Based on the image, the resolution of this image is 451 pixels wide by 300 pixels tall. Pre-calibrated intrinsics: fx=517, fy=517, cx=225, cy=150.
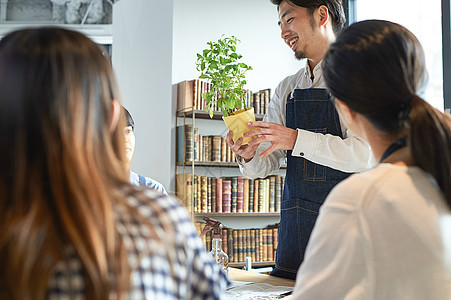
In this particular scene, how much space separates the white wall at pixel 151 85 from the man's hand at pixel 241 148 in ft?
7.42

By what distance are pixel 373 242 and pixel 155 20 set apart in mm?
3828

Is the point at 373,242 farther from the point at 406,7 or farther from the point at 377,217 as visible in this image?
the point at 406,7

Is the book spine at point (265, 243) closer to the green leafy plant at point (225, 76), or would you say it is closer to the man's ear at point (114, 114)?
the green leafy plant at point (225, 76)

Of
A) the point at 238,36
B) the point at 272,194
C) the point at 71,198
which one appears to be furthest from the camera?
the point at 238,36

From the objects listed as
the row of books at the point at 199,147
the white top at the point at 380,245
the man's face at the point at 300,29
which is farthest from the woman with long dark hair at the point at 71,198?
the row of books at the point at 199,147

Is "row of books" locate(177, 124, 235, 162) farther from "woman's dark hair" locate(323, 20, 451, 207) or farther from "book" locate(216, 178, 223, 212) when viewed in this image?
"woman's dark hair" locate(323, 20, 451, 207)

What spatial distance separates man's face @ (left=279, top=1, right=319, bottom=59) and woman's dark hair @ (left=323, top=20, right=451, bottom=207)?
1.17 m

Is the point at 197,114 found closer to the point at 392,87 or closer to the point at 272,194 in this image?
the point at 272,194

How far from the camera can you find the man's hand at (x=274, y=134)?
1.91 metres

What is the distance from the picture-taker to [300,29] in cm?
220

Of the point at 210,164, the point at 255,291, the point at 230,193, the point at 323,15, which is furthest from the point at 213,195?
the point at 255,291

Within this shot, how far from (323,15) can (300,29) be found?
116mm

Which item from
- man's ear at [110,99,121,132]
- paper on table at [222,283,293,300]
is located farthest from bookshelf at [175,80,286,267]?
man's ear at [110,99,121,132]

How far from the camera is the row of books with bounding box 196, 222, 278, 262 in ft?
14.5
